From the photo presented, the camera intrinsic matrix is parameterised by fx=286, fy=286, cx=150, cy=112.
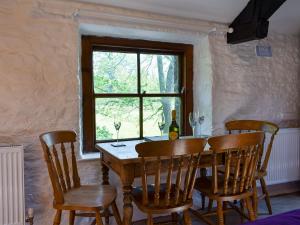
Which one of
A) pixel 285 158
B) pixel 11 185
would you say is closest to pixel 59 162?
pixel 11 185

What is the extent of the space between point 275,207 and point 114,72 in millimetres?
2138

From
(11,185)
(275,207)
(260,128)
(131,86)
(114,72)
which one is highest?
(114,72)

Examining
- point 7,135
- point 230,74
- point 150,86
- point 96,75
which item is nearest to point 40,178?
point 7,135

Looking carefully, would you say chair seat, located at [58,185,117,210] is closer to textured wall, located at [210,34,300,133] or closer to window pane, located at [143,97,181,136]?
window pane, located at [143,97,181,136]

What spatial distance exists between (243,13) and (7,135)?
7.85 ft

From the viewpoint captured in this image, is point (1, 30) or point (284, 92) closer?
point (1, 30)

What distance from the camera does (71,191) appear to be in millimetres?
2041

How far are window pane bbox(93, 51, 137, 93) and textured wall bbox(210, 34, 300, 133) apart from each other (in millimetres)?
833

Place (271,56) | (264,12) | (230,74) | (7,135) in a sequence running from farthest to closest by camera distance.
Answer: (271,56), (230,74), (264,12), (7,135)

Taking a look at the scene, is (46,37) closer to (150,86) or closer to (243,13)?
(150,86)

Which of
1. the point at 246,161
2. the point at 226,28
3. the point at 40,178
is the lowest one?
the point at 40,178

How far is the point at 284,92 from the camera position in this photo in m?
3.41

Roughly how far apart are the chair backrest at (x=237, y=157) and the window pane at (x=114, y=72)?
124 centimetres

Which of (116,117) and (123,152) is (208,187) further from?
(116,117)
